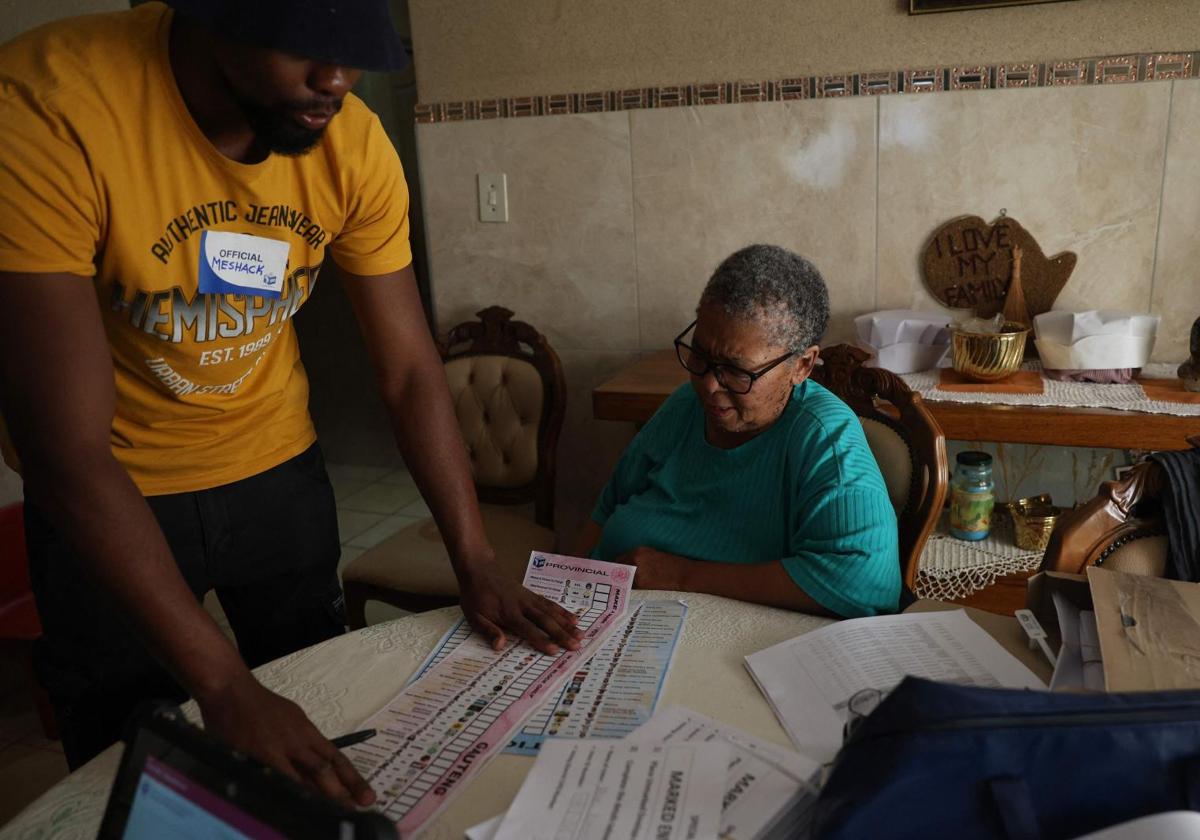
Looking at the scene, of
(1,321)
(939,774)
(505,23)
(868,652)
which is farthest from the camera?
(505,23)

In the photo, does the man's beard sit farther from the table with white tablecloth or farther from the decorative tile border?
the decorative tile border

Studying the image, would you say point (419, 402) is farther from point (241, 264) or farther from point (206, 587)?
point (206, 587)

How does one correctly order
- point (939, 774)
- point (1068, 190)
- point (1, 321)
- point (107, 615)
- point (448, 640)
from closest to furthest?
point (939, 774) < point (1, 321) < point (448, 640) < point (107, 615) < point (1068, 190)

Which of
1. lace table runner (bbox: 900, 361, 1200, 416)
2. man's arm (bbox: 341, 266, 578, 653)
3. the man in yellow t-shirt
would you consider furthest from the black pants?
lace table runner (bbox: 900, 361, 1200, 416)

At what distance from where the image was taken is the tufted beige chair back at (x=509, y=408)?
→ 2.49 m

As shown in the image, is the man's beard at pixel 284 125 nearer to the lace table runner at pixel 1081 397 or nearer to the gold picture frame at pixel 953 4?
the lace table runner at pixel 1081 397

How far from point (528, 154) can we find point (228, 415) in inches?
63.6

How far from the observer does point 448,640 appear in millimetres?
1202

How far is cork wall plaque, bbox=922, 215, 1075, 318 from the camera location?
2.36 m

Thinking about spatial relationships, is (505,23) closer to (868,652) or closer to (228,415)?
(228,415)

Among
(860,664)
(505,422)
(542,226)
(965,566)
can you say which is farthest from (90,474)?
(542,226)

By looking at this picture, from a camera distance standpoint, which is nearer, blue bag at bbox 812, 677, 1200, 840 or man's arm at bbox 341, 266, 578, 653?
blue bag at bbox 812, 677, 1200, 840

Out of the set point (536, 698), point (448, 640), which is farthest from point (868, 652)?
point (448, 640)

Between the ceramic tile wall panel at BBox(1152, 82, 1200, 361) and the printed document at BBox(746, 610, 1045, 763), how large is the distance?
62.9 inches
